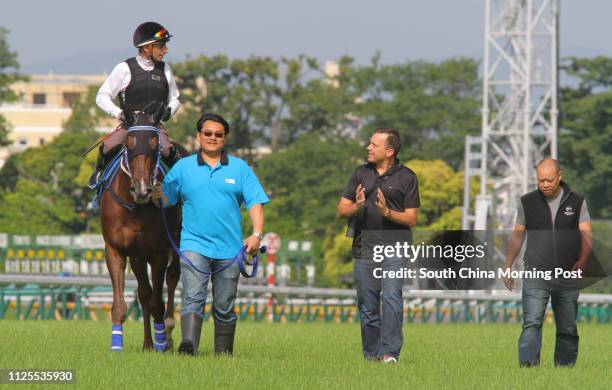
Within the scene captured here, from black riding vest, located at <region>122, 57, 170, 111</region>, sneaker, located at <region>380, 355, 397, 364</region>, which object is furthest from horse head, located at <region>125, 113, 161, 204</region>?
sneaker, located at <region>380, 355, 397, 364</region>

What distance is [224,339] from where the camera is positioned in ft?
49.3

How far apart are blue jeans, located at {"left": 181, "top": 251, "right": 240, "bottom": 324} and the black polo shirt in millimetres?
1144

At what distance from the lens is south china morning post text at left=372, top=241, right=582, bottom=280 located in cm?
1426

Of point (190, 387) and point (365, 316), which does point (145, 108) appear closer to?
point (365, 316)

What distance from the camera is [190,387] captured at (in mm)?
11898

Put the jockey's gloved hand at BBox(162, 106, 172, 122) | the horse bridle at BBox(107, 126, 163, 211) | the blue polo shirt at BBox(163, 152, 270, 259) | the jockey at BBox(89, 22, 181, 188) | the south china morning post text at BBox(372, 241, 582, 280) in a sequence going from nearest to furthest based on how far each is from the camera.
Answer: the south china morning post text at BBox(372, 241, 582, 280) → the blue polo shirt at BBox(163, 152, 270, 259) → the horse bridle at BBox(107, 126, 163, 211) → the jockey's gloved hand at BBox(162, 106, 172, 122) → the jockey at BBox(89, 22, 181, 188)

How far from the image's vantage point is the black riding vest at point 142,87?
16.2m

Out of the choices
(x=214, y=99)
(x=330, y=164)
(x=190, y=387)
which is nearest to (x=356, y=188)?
(x=190, y=387)

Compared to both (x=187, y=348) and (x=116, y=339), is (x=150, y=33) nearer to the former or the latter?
(x=116, y=339)

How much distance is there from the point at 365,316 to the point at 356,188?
115cm

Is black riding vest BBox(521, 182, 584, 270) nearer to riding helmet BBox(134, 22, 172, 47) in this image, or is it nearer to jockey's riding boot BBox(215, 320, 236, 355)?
jockey's riding boot BBox(215, 320, 236, 355)

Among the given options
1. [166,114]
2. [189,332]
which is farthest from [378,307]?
[166,114]

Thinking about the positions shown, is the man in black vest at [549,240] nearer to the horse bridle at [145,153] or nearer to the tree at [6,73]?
the horse bridle at [145,153]

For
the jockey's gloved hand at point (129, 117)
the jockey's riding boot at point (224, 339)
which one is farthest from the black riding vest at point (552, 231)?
the jockey's gloved hand at point (129, 117)
